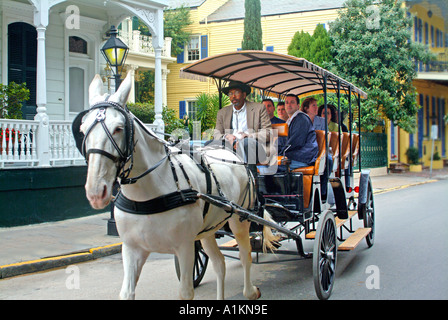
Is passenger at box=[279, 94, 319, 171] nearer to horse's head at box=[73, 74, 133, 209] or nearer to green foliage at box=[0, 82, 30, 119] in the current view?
horse's head at box=[73, 74, 133, 209]

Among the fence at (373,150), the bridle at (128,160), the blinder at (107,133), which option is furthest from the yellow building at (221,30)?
the blinder at (107,133)

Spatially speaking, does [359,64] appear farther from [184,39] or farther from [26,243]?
[26,243]

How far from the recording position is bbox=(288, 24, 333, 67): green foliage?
21.9m

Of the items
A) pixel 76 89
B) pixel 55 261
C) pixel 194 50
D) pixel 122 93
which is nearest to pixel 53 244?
pixel 55 261

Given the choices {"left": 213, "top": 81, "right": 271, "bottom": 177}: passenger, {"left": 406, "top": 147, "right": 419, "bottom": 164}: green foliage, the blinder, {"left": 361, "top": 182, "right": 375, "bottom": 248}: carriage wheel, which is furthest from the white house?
{"left": 406, "top": 147, "right": 419, "bottom": 164}: green foliage

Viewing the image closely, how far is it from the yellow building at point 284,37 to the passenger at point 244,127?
19958 millimetres

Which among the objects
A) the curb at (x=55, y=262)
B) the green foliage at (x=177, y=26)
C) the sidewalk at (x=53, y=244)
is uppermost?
the green foliage at (x=177, y=26)

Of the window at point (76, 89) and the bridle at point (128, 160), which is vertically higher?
the window at point (76, 89)

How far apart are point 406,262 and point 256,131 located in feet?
10.5

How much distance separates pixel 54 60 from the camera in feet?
44.7

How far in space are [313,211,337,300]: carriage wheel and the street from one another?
8.2 inches

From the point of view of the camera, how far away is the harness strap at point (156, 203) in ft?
12.0

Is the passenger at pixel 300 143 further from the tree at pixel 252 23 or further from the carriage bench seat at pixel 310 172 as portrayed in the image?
the tree at pixel 252 23
